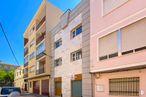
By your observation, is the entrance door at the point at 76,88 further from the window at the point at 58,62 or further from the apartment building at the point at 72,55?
the window at the point at 58,62

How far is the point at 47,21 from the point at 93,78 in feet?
63.0

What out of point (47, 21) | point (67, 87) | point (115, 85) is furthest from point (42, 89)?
point (115, 85)

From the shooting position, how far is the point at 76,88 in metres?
25.1

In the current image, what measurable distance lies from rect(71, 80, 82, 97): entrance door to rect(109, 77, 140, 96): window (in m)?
6.34

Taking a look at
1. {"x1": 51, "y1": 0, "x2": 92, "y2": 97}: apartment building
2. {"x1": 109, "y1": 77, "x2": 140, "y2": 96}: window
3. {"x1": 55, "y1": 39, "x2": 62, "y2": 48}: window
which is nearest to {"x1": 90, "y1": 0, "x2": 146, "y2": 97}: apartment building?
{"x1": 109, "y1": 77, "x2": 140, "y2": 96}: window

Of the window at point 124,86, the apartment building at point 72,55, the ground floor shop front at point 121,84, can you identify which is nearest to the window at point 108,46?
the ground floor shop front at point 121,84

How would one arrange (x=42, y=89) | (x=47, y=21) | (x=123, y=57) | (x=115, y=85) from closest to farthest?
(x=123, y=57), (x=115, y=85), (x=47, y=21), (x=42, y=89)

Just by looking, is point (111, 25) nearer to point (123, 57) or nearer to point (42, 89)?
point (123, 57)

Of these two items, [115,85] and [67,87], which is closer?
[115,85]

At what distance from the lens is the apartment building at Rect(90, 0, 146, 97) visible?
1452cm

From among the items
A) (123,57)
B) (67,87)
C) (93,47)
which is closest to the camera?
(123,57)

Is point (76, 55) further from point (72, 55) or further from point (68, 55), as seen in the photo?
point (68, 55)

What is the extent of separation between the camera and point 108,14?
18.2 metres

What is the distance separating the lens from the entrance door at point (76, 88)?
24.2m
